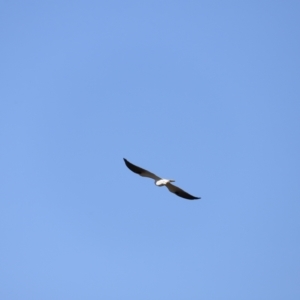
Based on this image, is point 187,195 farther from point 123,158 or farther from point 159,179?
point 123,158

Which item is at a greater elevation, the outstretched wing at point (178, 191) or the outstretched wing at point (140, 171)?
the outstretched wing at point (140, 171)

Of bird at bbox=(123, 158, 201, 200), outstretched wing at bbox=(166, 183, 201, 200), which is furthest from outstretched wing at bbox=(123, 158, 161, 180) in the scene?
outstretched wing at bbox=(166, 183, 201, 200)

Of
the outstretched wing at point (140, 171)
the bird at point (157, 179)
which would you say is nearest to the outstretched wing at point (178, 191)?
the bird at point (157, 179)

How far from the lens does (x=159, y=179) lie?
A: 23.3m

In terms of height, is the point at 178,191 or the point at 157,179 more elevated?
the point at 157,179

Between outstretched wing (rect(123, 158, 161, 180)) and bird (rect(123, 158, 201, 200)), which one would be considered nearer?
bird (rect(123, 158, 201, 200))

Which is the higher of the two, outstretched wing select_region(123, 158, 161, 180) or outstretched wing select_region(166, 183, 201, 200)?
outstretched wing select_region(123, 158, 161, 180)

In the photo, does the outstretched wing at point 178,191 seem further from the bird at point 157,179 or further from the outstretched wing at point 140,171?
the outstretched wing at point 140,171

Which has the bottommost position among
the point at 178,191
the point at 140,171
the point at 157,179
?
the point at 178,191

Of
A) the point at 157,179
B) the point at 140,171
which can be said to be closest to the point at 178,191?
the point at 157,179

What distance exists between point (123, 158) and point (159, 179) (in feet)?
5.98

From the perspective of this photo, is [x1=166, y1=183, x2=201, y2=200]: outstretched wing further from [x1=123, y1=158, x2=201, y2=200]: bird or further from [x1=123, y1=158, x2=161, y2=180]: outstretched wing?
[x1=123, y1=158, x2=161, y2=180]: outstretched wing

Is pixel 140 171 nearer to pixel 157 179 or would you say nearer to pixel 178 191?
pixel 157 179

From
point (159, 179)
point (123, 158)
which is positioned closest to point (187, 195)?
point (159, 179)
